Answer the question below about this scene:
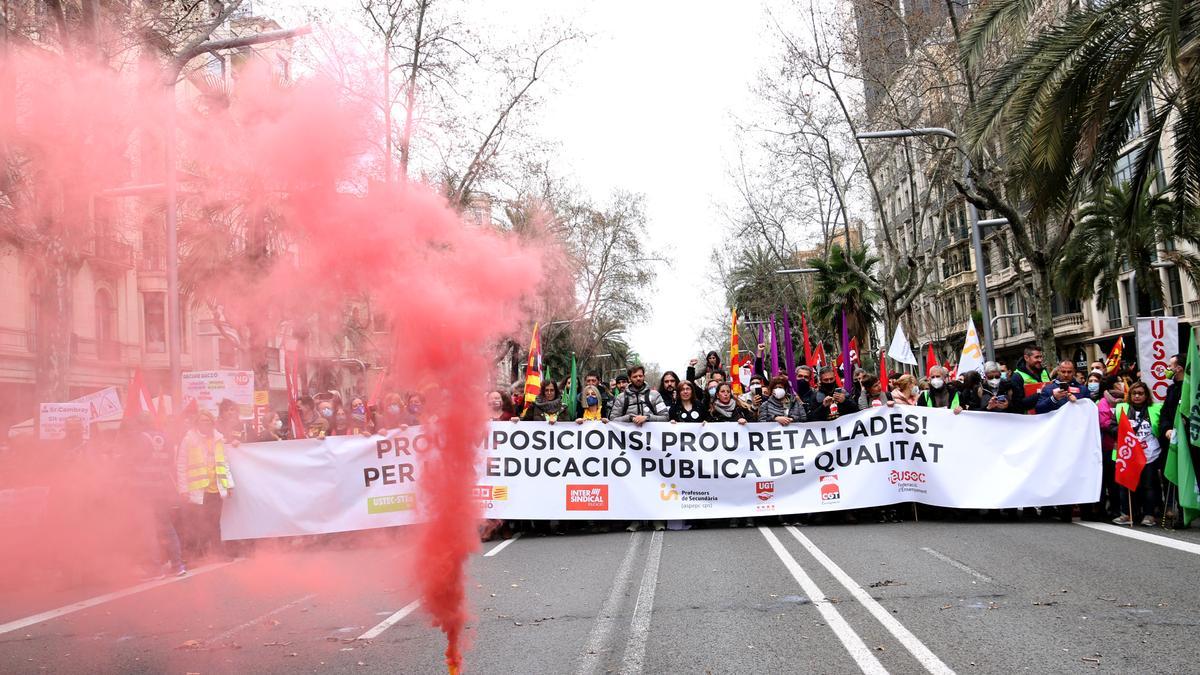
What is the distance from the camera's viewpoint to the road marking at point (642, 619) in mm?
5684

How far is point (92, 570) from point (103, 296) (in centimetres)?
500

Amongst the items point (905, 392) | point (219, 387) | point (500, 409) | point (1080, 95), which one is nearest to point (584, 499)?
point (500, 409)

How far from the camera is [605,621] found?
22.6 ft

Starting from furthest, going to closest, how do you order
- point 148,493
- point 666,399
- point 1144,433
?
point 666,399 → point 1144,433 → point 148,493

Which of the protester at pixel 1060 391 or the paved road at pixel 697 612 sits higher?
the protester at pixel 1060 391

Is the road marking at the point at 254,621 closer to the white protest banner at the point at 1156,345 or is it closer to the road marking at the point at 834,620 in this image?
the road marking at the point at 834,620

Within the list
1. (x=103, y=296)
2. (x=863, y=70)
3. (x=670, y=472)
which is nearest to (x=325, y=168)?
(x=670, y=472)

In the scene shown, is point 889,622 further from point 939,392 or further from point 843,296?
point 843,296

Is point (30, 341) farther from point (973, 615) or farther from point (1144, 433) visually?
point (1144, 433)

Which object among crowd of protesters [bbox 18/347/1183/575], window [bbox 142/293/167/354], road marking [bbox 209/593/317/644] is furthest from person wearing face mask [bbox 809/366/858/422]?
window [bbox 142/293/167/354]

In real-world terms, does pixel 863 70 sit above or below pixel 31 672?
above

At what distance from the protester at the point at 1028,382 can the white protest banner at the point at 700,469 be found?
46 cm

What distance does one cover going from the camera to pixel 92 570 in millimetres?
10086

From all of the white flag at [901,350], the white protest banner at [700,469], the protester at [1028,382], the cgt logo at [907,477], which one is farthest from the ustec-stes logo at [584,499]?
the white flag at [901,350]
